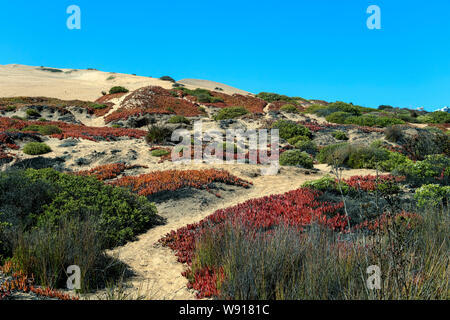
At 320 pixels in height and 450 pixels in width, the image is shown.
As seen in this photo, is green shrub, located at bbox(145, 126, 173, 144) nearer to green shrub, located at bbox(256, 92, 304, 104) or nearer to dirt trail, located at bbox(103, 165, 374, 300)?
dirt trail, located at bbox(103, 165, 374, 300)

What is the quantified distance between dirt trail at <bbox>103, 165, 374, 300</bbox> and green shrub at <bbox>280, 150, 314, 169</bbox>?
11.8 ft

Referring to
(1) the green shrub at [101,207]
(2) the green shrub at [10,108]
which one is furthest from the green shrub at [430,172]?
(2) the green shrub at [10,108]

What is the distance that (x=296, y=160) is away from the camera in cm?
1534

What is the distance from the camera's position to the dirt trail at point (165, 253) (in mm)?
4531

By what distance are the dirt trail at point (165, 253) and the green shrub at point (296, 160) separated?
3.59m

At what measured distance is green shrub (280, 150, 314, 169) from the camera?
15.1 meters

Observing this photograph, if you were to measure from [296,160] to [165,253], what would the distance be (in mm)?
10764

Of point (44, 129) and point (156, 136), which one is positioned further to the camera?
point (44, 129)

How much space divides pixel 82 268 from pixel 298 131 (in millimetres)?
20761

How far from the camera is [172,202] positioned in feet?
30.8

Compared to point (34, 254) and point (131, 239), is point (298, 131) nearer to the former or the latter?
point (131, 239)

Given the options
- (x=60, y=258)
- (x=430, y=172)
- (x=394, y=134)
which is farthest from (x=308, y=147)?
→ (x=60, y=258)

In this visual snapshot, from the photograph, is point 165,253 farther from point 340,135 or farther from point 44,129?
point 340,135
